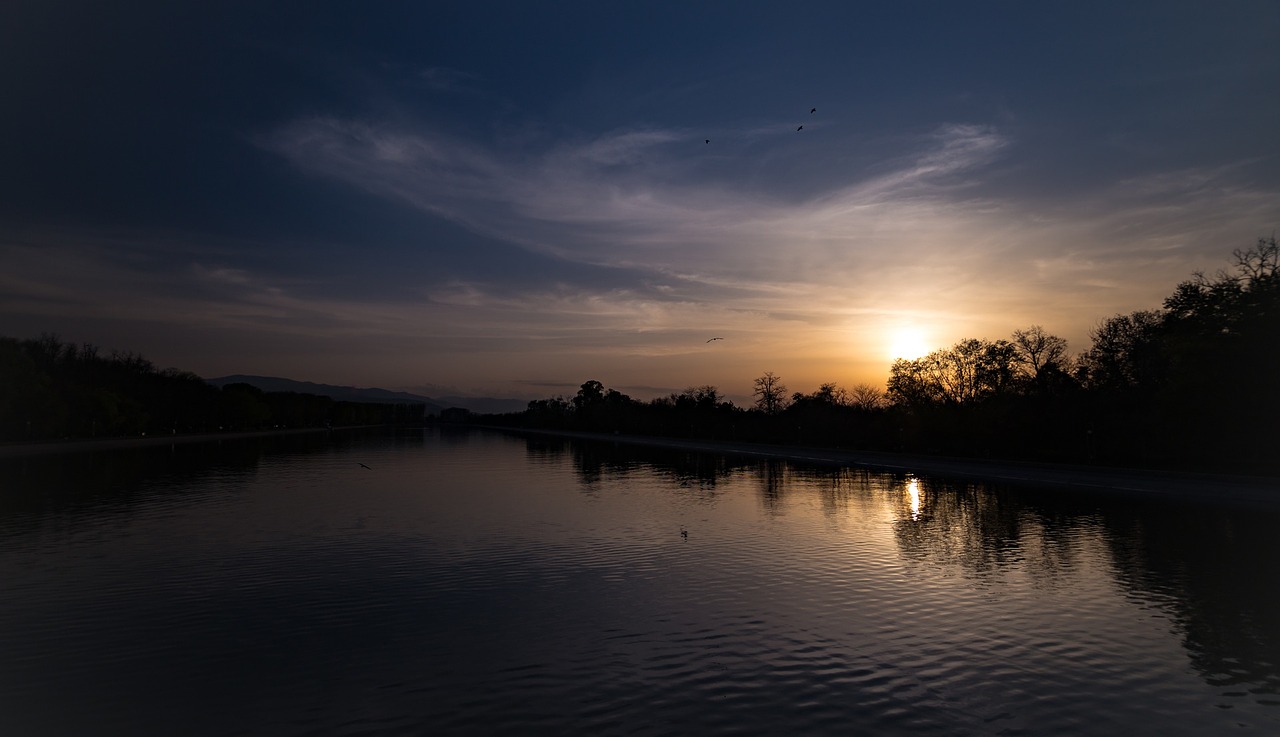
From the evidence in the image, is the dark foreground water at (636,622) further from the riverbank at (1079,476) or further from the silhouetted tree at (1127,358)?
the silhouetted tree at (1127,358)

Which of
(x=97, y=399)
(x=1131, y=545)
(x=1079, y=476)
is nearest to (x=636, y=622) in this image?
(x=1131, y=545)

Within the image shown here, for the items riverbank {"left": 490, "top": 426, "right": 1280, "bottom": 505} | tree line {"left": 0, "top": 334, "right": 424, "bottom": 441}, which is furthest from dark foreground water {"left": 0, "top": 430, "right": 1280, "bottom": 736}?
tree line {"left": 0, "top": 334, "right": 424, "bottom": 441}

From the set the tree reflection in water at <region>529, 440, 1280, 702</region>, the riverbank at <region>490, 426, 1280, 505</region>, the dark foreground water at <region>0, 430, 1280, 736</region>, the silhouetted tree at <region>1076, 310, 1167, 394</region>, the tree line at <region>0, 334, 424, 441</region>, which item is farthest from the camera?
the tree line at <region>0, 334, 424, 441</region>

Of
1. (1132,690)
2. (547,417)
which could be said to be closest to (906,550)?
(1132,690)

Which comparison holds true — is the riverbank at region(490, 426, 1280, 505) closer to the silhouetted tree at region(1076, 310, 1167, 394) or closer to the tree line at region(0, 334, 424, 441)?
the silhouetted tree at region(1076, 310, 1167, 394)

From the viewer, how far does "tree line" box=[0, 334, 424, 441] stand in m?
53.8

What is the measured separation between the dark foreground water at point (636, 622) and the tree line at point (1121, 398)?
45.2ft

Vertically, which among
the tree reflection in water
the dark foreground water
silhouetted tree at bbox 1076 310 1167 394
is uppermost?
silhouetted tree at bbox 1076 310 1167 394

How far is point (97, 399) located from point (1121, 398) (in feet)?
249

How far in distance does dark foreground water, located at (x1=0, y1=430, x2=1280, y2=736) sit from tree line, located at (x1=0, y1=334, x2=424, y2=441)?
4402 cm

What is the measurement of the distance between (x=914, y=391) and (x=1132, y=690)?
179 feet

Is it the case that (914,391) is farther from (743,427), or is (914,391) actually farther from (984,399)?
(743,427)

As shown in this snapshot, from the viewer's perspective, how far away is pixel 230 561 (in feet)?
44.5

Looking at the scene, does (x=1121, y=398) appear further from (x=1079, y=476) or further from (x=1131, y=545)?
(x=1131, y=545)
